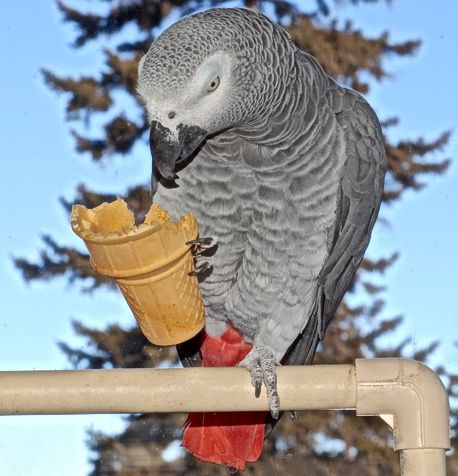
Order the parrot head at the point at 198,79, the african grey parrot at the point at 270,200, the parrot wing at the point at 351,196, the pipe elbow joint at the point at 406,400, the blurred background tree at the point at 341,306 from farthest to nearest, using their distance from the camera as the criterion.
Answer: the blurred background tree at the point at 341,306 → the parrot wing at the point at 351,196 → the african grey parrot at the point at 270,200 → the parrot head at the point at 198,79 → the pipe elbow joint at the point at 406,400

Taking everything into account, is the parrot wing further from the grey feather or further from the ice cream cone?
the ice cream cone

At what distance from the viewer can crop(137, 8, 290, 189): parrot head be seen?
3.24 feet

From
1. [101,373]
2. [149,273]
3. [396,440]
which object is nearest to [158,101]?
[149,273]

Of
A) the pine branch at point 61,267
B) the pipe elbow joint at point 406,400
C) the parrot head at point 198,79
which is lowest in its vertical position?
the pipe elbow joint at point 406,400

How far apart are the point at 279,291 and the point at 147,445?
1.57 m

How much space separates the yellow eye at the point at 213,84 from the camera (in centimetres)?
102

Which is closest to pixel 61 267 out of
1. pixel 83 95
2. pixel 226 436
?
pixel 83 95

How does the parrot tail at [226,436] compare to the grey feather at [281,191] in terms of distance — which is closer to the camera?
the grey feather at [281,191]

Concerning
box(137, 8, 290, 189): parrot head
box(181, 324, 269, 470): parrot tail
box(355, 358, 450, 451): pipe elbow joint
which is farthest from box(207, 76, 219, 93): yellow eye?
box(181, 324, 269, 470): parrot tail

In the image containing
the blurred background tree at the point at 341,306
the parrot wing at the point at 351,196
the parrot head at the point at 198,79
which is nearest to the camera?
the parrot head at the point at 198,79

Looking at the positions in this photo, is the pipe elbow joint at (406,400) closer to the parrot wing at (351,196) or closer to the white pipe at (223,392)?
the white pipe at (223,392)

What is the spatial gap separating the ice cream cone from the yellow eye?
171 millimetres

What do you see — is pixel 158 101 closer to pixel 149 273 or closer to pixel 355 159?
pixel 149 273

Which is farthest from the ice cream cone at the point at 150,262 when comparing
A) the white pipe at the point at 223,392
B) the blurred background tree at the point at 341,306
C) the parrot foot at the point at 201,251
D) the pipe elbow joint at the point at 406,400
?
the blurred background tree at the point at 341,306
